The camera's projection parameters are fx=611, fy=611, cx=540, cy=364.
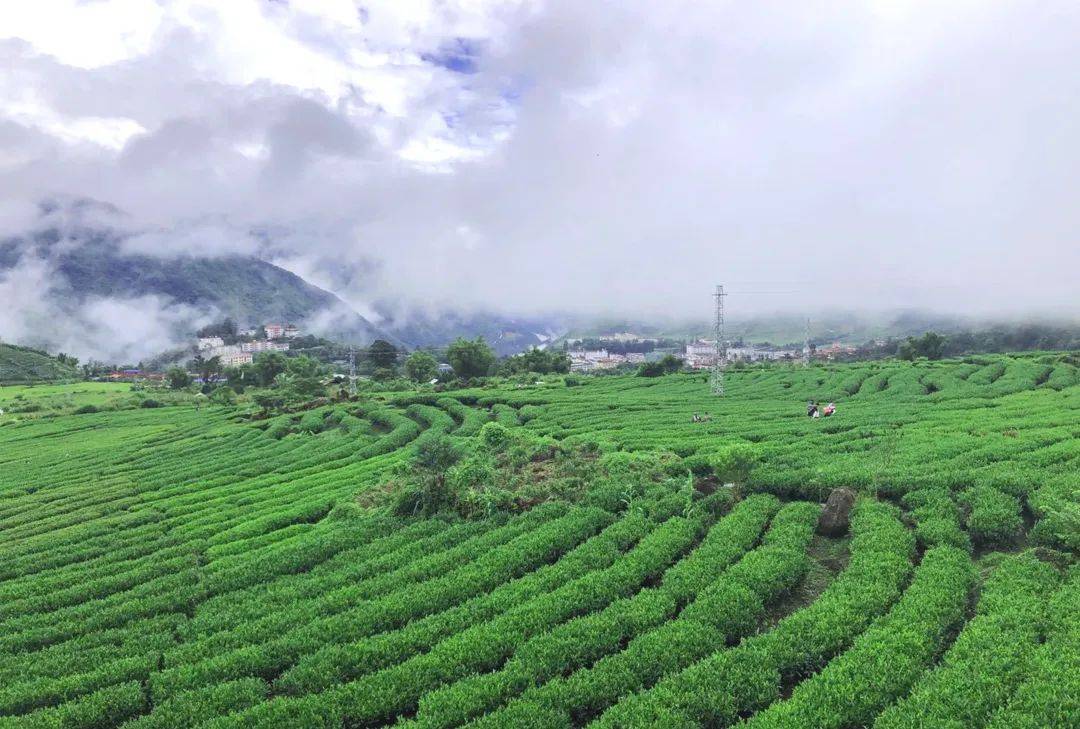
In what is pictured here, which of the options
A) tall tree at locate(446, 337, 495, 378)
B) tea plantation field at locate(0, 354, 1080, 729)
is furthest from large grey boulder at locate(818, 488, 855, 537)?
tall tree at locate(446, 337, 495, 378)

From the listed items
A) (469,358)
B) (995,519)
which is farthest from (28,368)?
(995,519)

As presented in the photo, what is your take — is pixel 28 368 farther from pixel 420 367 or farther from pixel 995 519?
pixel 995 519

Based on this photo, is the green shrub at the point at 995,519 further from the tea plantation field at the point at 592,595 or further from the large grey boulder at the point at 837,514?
the large grey boulder at the point at 837,514

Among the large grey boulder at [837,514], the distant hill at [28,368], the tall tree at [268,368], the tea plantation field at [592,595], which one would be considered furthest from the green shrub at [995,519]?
the distant hill at [28,368]

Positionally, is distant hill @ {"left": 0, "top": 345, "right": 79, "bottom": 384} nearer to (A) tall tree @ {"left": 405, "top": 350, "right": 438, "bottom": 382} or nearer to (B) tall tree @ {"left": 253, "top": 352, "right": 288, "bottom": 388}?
(B) tall tree @ {"left": 253, "top": 352, "right": 288, "bottom": 388}

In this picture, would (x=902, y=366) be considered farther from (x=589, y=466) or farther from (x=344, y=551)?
(x=344, y=551)

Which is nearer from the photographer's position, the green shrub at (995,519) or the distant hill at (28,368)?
the green shrub at (995,519)

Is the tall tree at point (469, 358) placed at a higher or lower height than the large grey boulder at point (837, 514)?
higher
